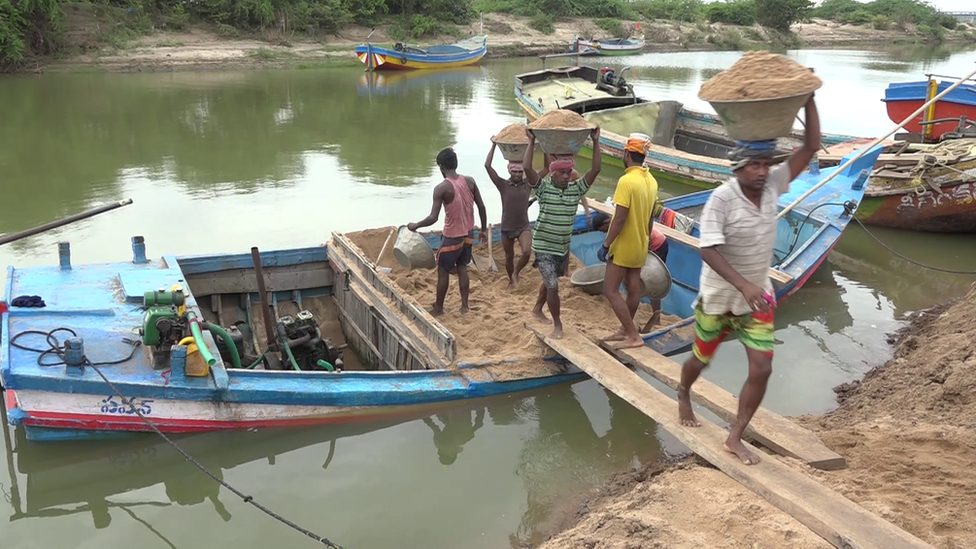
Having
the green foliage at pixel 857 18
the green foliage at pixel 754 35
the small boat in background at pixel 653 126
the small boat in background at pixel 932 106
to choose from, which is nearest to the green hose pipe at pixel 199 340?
the small boat in background at pixel 653 126

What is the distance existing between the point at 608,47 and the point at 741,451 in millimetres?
35982

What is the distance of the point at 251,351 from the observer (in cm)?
597

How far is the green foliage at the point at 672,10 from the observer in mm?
48312

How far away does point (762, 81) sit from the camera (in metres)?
2.99

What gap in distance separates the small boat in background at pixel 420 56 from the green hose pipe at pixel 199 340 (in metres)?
25.1

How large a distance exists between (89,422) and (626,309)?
343cm

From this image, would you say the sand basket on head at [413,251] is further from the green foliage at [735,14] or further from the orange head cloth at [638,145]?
the green foliage at [735,14]

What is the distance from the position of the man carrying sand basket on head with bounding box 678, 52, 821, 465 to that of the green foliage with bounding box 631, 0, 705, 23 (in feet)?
159

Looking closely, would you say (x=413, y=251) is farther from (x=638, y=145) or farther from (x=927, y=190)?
(x=927, y=190)

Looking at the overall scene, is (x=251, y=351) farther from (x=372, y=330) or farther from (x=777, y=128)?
(x=777, y=128)

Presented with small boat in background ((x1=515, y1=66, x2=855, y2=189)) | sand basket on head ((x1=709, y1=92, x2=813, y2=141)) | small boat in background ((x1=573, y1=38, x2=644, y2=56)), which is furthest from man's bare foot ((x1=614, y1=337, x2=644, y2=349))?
small boat in background ((x1=573, y1=38, x2=644, y2=56))

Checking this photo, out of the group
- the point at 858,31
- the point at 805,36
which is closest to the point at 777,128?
the point at 805,36

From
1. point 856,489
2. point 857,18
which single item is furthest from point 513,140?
point 857,18

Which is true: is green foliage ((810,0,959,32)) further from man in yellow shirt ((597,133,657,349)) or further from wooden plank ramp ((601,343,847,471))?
wooden plank ramp ((601,343,847,471))
